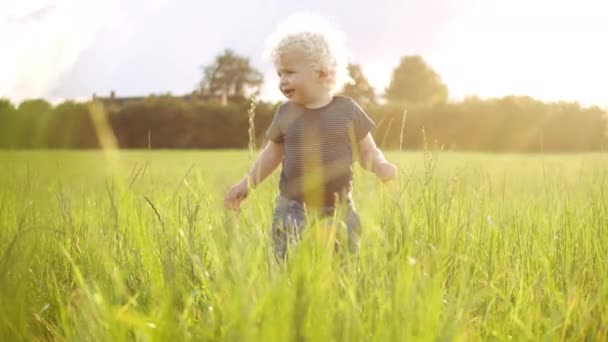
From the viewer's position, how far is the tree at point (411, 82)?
5366 centimetres

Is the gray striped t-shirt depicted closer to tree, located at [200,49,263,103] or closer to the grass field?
the grass field

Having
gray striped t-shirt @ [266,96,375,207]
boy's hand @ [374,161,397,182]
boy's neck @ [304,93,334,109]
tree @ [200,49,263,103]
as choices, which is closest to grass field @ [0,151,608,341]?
boy's hand @ [374,161,397,182]

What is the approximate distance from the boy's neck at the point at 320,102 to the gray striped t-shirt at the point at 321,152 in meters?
0.02

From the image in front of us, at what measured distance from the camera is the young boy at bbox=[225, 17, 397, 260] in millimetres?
2596

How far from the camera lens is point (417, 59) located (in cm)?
5406

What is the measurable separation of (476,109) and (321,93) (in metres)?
27.2

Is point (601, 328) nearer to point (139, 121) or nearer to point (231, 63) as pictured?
point (139, 121)

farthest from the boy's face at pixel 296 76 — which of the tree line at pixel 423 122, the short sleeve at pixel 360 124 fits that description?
the tree line at pixel 423 122

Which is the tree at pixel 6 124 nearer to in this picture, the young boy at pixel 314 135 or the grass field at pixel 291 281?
the grass field at pixel 291 281

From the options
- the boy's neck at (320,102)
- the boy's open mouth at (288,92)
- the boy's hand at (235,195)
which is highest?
the boy's open mouth at (288,92)

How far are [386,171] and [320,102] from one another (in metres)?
0.45

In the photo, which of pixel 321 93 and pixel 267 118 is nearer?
pixel 321 93

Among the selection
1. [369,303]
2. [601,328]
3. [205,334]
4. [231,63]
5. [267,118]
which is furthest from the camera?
[231,63]

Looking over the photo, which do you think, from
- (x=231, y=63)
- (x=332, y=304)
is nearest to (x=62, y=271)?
(x=332, y=304)
